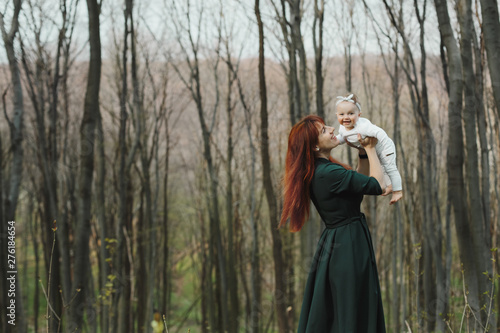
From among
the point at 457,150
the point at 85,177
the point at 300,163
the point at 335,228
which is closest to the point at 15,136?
the point at 85,177

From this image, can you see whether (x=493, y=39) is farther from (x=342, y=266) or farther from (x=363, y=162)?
(x=342, y=266)

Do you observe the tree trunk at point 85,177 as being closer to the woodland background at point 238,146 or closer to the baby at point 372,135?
the woodland background at point 238,146

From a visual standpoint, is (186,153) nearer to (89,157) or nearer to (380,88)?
(380,88)

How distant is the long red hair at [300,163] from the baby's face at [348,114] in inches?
4.4

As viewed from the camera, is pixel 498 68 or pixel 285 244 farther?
pixel 285 244

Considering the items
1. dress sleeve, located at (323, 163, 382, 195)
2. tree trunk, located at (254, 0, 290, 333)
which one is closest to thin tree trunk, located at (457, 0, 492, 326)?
tree trunk, located at (254, 0, 290, 333)

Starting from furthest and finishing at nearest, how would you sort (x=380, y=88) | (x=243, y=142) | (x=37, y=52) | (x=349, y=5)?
1. (x=243, y=142)
2. (x=380, y=88)
3. (x=349, y=5)
4. (x=37, y=52)

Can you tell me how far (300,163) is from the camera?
8.32 feet

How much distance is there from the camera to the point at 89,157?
4324 millimetres

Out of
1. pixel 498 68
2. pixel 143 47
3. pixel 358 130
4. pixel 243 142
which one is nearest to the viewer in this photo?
pixel 358 130

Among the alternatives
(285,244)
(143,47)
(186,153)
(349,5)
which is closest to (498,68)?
(349,5)

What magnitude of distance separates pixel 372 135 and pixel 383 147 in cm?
9

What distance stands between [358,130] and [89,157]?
2710 mm

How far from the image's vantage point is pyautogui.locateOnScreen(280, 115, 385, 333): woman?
2396mm
